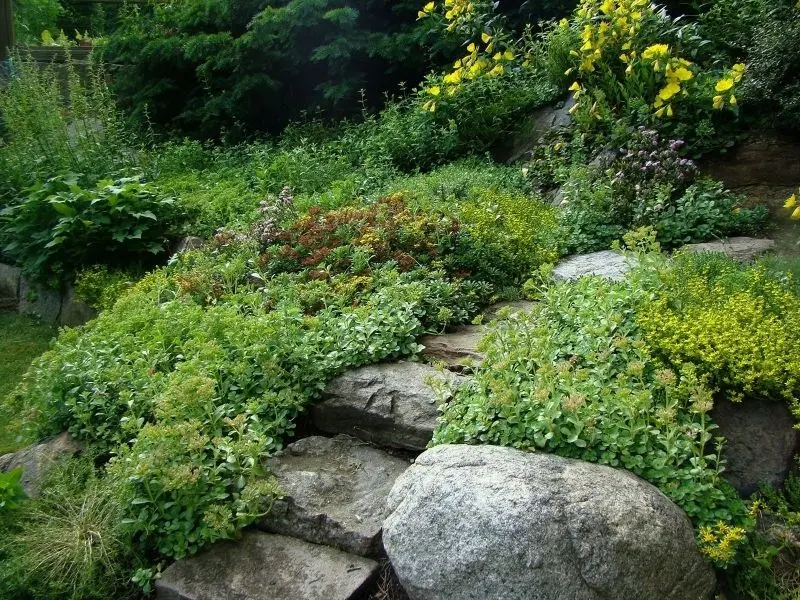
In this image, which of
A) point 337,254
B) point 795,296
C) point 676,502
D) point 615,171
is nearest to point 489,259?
point 337,254

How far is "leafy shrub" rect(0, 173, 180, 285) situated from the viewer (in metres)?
6.68

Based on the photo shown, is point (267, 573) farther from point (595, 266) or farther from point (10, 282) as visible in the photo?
point (10, 282)

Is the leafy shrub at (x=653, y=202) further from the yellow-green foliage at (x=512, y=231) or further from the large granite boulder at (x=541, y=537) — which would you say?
the large granite boulder at (x=541, y=537)

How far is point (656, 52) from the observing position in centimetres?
613

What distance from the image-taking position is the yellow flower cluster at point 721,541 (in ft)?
9.45

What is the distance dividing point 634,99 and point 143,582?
210 inches

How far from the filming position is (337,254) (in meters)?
5.30

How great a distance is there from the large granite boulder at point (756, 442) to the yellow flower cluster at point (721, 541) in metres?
0.38

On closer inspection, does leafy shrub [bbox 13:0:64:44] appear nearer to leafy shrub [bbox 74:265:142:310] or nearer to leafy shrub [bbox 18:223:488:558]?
leafy shrub [bbox 74:265:142:310]

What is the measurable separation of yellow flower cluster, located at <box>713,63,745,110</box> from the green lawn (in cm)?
554

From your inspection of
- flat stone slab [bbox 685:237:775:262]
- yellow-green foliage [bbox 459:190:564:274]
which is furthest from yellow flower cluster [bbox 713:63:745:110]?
yellow-green foliage [bbox 459:190:564:274]

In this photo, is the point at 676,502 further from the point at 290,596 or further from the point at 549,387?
the point at 290,596

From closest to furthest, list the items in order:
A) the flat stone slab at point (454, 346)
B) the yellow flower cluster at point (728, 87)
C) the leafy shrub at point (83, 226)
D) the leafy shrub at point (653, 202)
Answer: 1. the flat stone slab at point (454, 346)
2. the leafy shrub at point (653, 202)
3. the yellow flower cluster at point (728, 87)
4. the leafy shrub at point (83, 226)

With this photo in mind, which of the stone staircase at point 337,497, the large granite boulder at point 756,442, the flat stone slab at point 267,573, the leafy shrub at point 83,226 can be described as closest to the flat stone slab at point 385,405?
the stone staircase at point 337,497
